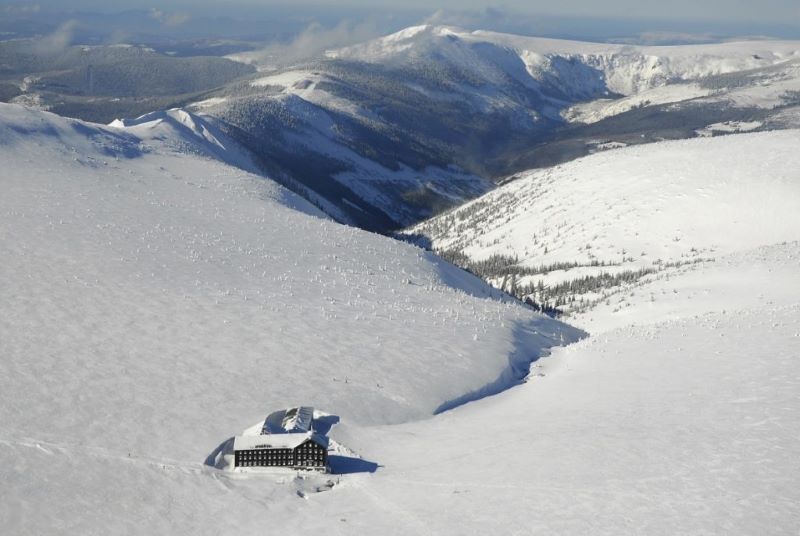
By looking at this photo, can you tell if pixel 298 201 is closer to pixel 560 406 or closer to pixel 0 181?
pixel 0 181

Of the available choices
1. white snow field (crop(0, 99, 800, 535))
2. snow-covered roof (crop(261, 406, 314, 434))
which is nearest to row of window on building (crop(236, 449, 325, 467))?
white snow field (crop(0, 99, 800, 535))

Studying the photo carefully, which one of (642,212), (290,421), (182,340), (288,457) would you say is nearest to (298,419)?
(290,421)

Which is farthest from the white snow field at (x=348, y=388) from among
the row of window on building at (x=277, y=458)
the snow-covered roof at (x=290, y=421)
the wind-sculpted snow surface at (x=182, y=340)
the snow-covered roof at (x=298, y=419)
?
the snow-covered roof at (x=298, y=419)

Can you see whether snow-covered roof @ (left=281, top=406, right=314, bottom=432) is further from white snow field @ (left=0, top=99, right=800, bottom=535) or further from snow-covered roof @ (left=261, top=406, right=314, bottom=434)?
white snow field @ (left=0, top=99, right=800, bottom=535)

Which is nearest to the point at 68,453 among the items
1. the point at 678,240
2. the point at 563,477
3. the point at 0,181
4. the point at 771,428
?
the point at 563,477

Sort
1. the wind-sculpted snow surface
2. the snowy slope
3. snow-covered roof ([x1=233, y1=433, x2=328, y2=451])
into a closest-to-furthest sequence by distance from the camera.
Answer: the wind-sculpted snow surface < snow-covered roof ([x1=233, y1=433, x2=328, y2=451]) < the snowy slope

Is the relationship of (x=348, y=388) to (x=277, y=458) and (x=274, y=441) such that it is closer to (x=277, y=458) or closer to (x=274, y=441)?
(x=277, y=458)
